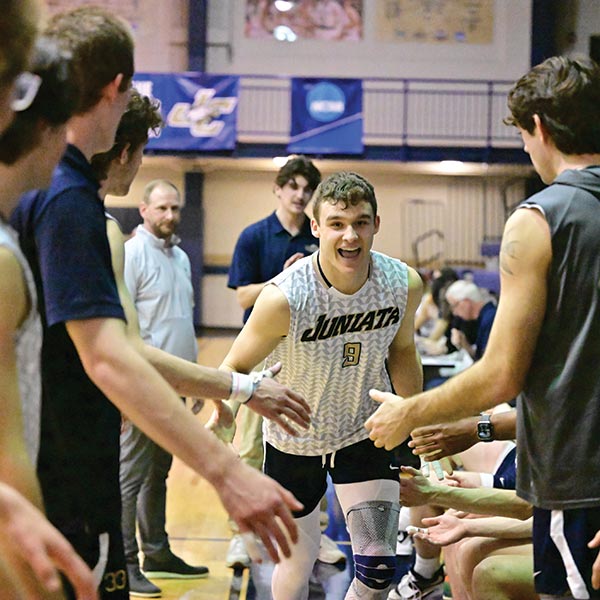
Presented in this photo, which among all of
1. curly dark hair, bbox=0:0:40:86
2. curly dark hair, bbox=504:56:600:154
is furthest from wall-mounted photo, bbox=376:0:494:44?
curly dark hair, bbox=0:0:40:86

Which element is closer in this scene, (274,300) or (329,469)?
(274,300)

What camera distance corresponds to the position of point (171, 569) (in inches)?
204

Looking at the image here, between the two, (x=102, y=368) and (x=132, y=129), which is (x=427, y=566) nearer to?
(x=132, y=129)

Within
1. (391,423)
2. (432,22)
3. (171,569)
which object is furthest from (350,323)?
(432,22)

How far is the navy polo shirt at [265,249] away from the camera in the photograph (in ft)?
18.9

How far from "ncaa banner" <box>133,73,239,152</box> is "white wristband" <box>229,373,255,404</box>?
46.8ft

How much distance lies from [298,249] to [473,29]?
49.6ft

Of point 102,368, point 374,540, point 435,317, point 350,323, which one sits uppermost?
point 102,368

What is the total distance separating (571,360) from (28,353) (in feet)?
4.17

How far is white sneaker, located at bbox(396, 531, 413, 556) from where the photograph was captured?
18.2 feet

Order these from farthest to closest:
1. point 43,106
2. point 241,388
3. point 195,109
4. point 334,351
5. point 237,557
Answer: point 195,109 → point 237,557 → point 334,351 → point 241,388 → point 43,106

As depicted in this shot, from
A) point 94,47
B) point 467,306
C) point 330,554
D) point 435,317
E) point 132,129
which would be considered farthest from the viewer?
point 435,317

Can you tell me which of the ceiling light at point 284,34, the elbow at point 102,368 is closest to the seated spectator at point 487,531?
the elbow at point 102,368

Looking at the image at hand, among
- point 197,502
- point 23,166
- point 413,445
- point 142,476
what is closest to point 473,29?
point 197,502
